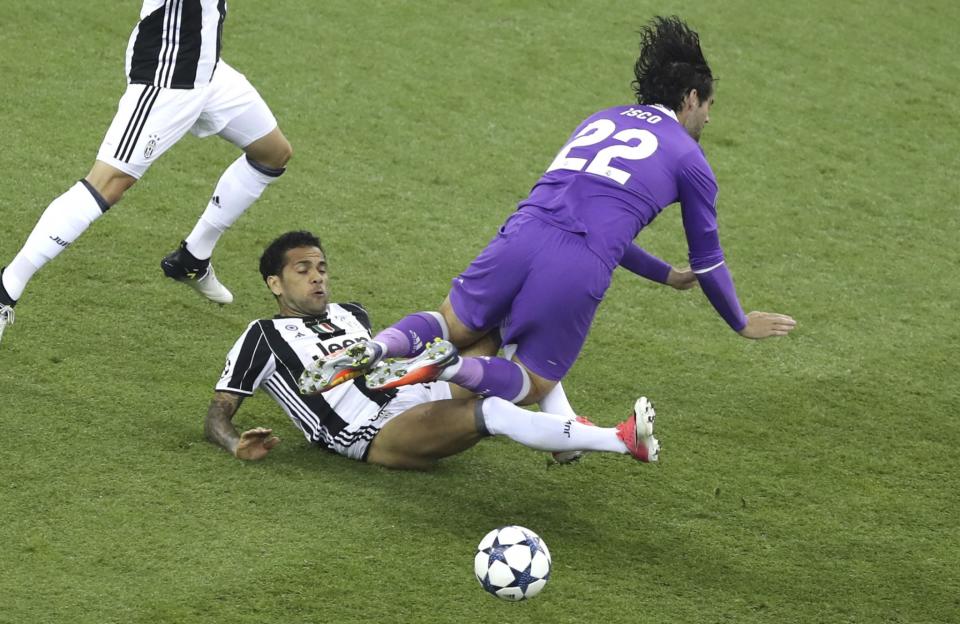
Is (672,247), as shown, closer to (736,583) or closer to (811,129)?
(811,129)

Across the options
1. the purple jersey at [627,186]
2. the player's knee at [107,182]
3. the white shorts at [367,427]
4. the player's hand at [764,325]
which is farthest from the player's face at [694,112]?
the player's knee at [107,182]

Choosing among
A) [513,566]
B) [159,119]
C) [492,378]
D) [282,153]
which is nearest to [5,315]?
[159,119]

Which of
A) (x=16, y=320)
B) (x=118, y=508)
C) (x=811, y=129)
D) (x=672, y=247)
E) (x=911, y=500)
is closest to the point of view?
(x=118, y=508)

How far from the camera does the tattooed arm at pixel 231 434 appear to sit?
500 centimetres

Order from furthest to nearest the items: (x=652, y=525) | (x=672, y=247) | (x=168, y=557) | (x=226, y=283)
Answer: (x=672, y=247) → (x=226, y=283) → (x=652, y=525) → (x=168, y=557)

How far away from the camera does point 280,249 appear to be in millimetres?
5523

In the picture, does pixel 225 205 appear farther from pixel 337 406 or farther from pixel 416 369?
pixel 416 369

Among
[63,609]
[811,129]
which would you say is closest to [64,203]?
[63,609]

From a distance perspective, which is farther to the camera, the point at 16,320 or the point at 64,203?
the point at 16,320

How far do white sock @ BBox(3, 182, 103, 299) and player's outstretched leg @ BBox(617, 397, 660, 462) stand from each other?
232 centimetres

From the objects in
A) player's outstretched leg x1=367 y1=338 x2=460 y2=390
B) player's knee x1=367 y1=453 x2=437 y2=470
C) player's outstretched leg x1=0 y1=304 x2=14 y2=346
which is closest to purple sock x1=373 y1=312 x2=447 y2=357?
player's outstretched leg x1=367 y1=338 x2=460 y2=390

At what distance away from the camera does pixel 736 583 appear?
15.0 feet

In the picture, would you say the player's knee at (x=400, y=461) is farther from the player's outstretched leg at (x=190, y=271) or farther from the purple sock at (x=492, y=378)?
the player's outstretched leg at (x=190, y=271)

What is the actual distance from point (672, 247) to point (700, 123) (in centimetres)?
254
